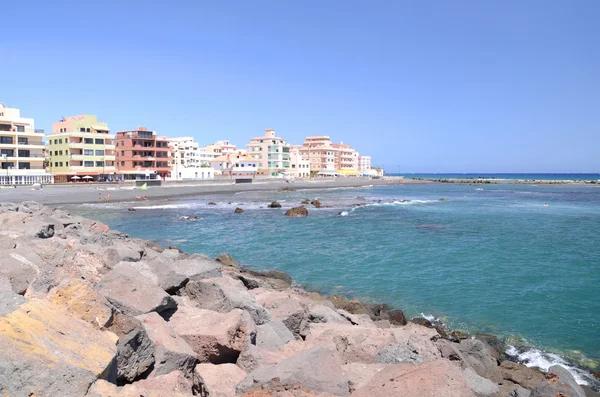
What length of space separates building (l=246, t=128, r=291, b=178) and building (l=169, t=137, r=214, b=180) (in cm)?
1176

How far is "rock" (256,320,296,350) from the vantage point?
279 inches

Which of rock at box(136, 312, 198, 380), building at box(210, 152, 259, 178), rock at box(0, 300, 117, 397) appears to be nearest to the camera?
rock at box(0, 300, 117, 397)

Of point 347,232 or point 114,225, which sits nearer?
→ point 347,232

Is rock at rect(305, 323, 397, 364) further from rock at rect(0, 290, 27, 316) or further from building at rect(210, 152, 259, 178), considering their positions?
building at rect(210, 152, 259, 178)

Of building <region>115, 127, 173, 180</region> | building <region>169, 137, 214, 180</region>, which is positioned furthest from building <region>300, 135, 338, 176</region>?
building <region>115, 127, 173, 180</region>

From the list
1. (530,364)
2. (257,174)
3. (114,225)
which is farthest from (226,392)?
(257,174)

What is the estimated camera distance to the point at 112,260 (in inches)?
370

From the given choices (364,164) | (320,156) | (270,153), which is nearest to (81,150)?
(270,153)

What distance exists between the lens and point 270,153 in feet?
370

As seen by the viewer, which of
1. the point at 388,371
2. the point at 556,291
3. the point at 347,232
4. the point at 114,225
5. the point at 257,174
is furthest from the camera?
the point at 257,174

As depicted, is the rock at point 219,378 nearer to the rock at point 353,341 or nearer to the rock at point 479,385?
the rock at point 353,341

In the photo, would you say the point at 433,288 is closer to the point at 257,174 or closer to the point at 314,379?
the point at 314,379

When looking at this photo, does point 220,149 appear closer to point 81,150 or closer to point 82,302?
point 81,150

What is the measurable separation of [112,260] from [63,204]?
1689 inches
